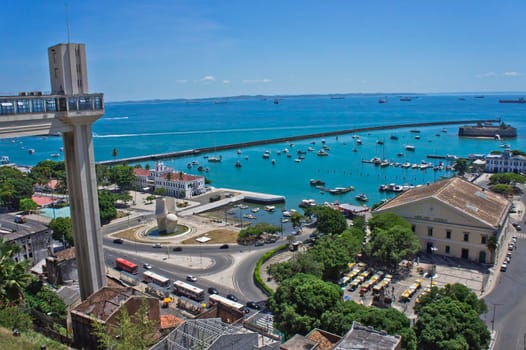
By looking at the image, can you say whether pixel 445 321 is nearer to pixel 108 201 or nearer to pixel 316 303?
pixel 316 303

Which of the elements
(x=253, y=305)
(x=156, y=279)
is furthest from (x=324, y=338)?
(x=156, y=279)

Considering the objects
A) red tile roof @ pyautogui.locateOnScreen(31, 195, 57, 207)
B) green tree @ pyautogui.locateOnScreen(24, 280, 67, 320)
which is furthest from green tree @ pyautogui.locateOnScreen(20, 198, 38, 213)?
green tree @ pyautogui.locateOnScreen(24, 280, 67, 320)

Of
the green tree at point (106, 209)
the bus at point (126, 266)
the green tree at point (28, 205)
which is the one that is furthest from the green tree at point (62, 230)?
the green tree at point (28, 205)

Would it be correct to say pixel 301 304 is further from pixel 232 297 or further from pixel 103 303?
pixel 103 303

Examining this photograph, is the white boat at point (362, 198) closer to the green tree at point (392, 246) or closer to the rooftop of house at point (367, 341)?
the green tree at point (392, 246)

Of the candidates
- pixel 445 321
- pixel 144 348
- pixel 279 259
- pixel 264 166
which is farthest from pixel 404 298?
pixel 264 166

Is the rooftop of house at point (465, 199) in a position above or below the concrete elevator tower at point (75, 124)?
below

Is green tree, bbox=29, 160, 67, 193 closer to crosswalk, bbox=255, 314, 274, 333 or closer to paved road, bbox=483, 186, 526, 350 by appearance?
crosswalk, bbox=255, 314, 274, 333
